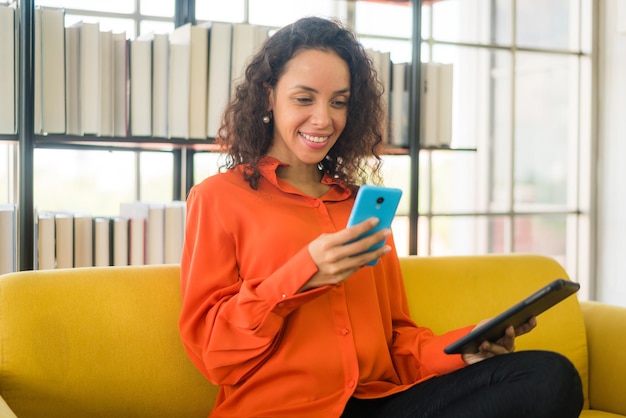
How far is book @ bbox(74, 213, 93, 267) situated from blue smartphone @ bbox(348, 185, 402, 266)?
1.04 metres

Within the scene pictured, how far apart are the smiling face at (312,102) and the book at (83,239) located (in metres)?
0.70

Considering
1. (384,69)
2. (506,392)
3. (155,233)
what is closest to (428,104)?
(384,69)

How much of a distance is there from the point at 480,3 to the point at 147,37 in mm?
2533

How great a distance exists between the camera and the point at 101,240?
216cm

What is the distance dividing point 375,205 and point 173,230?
105 centimetres

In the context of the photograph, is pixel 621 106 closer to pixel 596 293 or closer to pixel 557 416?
pixel 596 293

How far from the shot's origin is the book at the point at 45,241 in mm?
2072

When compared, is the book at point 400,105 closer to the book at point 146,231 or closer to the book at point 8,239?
the book at point 146,231

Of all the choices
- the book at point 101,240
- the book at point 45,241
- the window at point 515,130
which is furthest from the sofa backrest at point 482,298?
the window at point 515,130

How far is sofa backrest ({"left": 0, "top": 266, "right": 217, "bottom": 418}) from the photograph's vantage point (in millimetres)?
1657

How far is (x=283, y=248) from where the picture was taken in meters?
1.64

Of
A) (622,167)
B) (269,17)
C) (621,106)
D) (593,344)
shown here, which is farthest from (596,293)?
(269,17)

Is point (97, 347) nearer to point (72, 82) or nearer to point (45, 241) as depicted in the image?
point (45, 241)

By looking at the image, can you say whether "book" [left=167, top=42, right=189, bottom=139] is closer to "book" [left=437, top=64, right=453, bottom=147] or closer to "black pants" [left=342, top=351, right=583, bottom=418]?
"book" [left=437, top=64, right=453, bottom=147]
